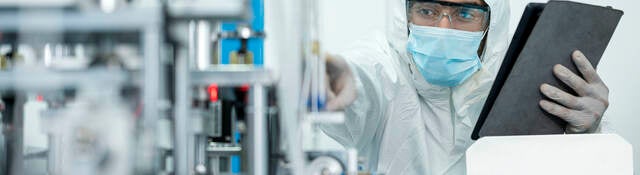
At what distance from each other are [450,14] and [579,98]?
390 mm

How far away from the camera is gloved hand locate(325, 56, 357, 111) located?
4.88ft

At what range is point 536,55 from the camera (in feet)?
6.04

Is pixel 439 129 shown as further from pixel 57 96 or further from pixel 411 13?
pixel 57 96

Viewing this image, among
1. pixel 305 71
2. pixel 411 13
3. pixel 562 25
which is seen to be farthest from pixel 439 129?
pixel 305 71

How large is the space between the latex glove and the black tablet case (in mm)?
19

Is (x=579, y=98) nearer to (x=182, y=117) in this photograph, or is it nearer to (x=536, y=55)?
(x=536, y=55)

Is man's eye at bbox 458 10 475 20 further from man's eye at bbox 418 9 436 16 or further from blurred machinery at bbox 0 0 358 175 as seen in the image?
blurred machinery at bbox 0 0 358 175

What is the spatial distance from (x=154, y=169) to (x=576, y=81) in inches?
45.1

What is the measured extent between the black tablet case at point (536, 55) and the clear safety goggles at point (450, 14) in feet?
0.88

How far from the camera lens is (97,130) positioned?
1.23 metres

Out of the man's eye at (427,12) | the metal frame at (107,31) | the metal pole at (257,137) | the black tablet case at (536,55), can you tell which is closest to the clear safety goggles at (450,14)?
the man's eye at (427,12)

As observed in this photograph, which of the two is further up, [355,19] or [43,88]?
[355,19]

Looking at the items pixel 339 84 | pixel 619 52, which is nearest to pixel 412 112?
pixel 339 84

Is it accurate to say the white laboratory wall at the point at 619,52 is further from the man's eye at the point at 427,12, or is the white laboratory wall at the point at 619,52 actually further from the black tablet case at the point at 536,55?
the black tablet case at the point at 536,55
